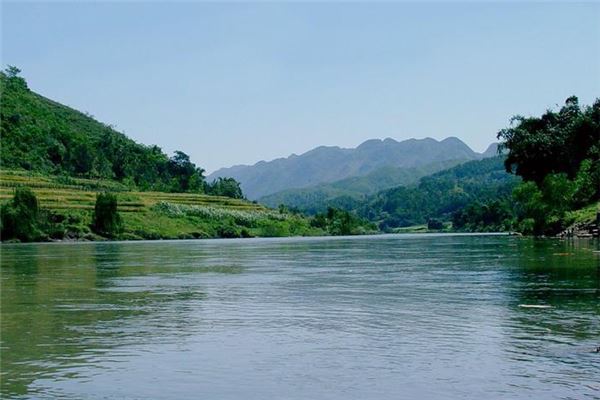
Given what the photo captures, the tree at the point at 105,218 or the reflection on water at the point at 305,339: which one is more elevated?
the tree at the point at 105,218

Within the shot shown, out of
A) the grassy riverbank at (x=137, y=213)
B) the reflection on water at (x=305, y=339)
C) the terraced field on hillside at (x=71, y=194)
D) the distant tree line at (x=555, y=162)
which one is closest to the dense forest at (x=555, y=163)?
the distant tree line at (x=555, y=162)

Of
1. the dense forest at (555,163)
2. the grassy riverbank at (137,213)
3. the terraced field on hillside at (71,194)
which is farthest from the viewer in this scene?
the terraced field on hillside at (71,194)

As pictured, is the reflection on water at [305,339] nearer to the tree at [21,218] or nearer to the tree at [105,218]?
the tree at [21,218]

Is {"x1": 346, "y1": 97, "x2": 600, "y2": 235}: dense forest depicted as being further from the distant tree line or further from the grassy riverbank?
the grassy riverbank

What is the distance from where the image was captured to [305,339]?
1861 cm

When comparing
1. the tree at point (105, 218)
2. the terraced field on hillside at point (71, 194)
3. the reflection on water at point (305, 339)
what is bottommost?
the reflection on water at point (305, 339)

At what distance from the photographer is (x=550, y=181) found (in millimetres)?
108812

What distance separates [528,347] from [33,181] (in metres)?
170

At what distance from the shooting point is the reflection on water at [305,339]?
13492 millimetres

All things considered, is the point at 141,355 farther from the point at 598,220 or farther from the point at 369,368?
the point at 598,220

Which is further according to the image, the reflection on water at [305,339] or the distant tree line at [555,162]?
the distant tree line at [555,162]

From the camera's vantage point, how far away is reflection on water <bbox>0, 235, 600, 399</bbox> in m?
13.5

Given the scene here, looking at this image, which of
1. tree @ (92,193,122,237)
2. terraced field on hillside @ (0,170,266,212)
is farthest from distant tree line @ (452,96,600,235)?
terraced field on hillside @ (0,170,266,212)

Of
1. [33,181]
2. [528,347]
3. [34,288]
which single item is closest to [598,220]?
[34,288]
